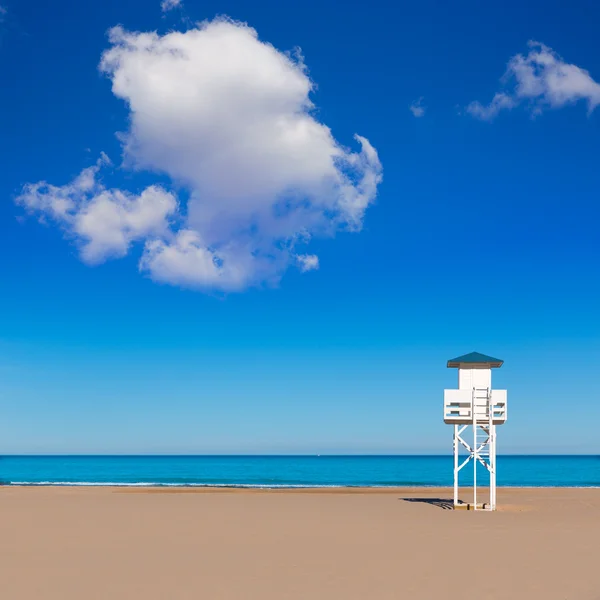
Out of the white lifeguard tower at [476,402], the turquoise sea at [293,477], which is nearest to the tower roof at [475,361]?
the white lifeguard tower at [476,402]

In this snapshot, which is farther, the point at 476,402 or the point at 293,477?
the point at 293,477

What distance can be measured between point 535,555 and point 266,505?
1698 cm

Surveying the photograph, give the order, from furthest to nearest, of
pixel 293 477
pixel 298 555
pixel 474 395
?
pixel 293 477
pixel 474 395
pixel 298 555

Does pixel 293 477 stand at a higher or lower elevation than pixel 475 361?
lower

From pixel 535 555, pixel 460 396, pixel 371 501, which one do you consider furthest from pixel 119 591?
pixel 371 501

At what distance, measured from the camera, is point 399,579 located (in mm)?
12984

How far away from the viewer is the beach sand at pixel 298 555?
12.1 metres

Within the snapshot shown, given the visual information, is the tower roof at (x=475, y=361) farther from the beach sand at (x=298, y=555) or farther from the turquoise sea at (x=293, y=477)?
the turquoise sea at (x=293, y=477)

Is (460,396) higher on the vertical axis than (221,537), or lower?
higher

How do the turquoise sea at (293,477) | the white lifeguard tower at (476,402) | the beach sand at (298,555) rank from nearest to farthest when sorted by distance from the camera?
the beach sand at (298,555), the white lifeguard tower at (476,402), the turquoise sea at (293,477)

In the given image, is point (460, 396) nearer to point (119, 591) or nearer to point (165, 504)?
point (165, 504)

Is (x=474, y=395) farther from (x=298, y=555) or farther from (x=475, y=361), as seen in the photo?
(x=298, y=555)

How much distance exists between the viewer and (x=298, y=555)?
52.0ft

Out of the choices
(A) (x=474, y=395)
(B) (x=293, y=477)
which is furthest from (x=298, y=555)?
(B) (x=293, y=477)
